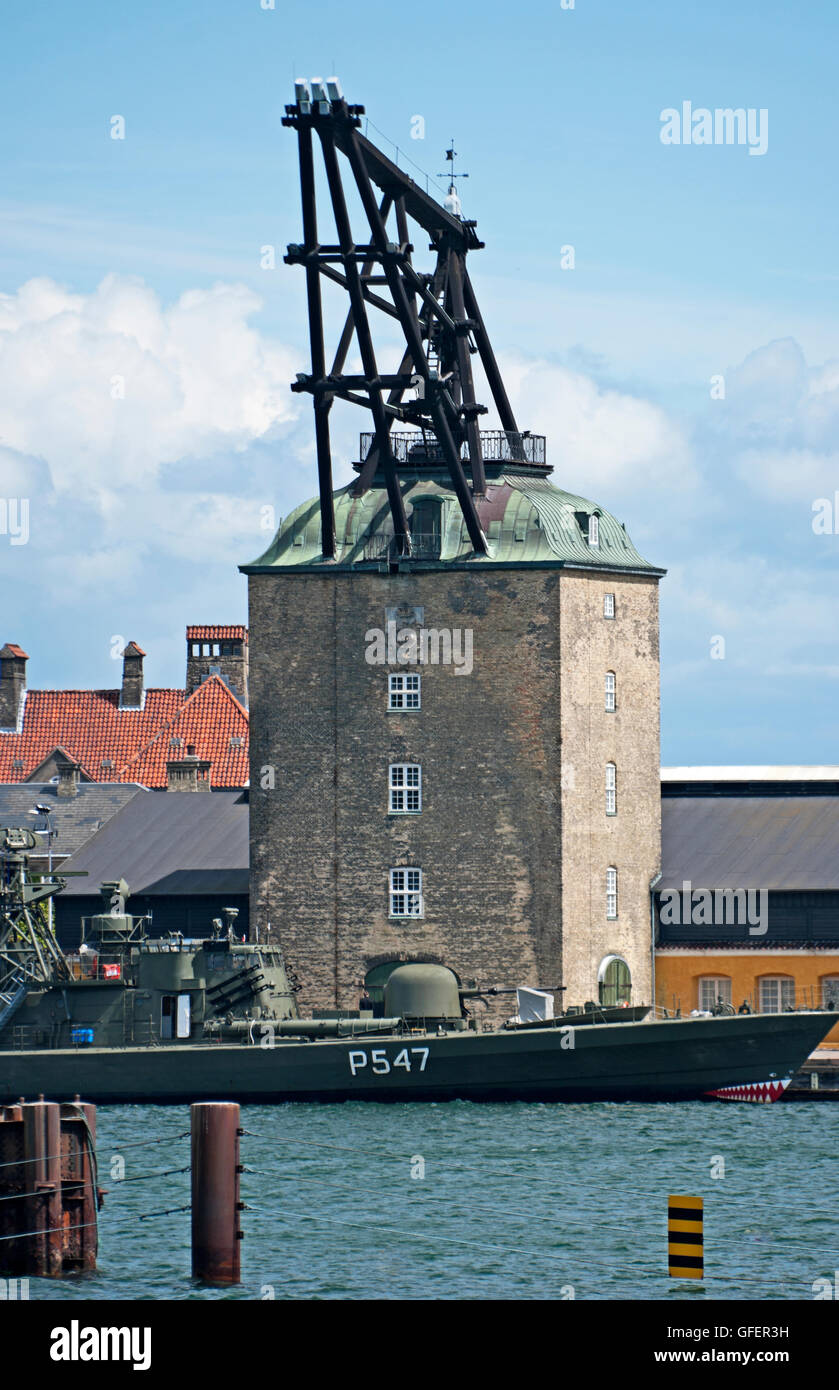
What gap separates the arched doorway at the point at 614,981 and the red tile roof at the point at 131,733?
90.8 feet

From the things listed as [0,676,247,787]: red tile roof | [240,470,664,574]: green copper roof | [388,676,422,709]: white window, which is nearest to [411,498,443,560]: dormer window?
[240,470,664,574]: green copper roof

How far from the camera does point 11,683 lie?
9925 centimetres

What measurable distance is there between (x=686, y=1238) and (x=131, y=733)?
69.6 meters

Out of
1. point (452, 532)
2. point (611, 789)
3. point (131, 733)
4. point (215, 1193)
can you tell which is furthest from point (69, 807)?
point (215, 1193)

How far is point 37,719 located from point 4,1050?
140 feet

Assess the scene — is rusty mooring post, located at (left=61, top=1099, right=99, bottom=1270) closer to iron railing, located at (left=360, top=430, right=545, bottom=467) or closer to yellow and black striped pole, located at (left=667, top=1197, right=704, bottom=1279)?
yellow and black striped pole, located at (left=667, top=1197, right=704, bottom=1279)

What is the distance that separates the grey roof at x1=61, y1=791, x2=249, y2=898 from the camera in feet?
223

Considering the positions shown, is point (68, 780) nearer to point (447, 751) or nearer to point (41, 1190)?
point (447, 751)

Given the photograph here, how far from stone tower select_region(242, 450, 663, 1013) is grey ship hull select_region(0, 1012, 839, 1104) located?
5.97 metres

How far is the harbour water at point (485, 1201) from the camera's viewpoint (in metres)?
31.6

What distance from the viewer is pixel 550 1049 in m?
54.9
